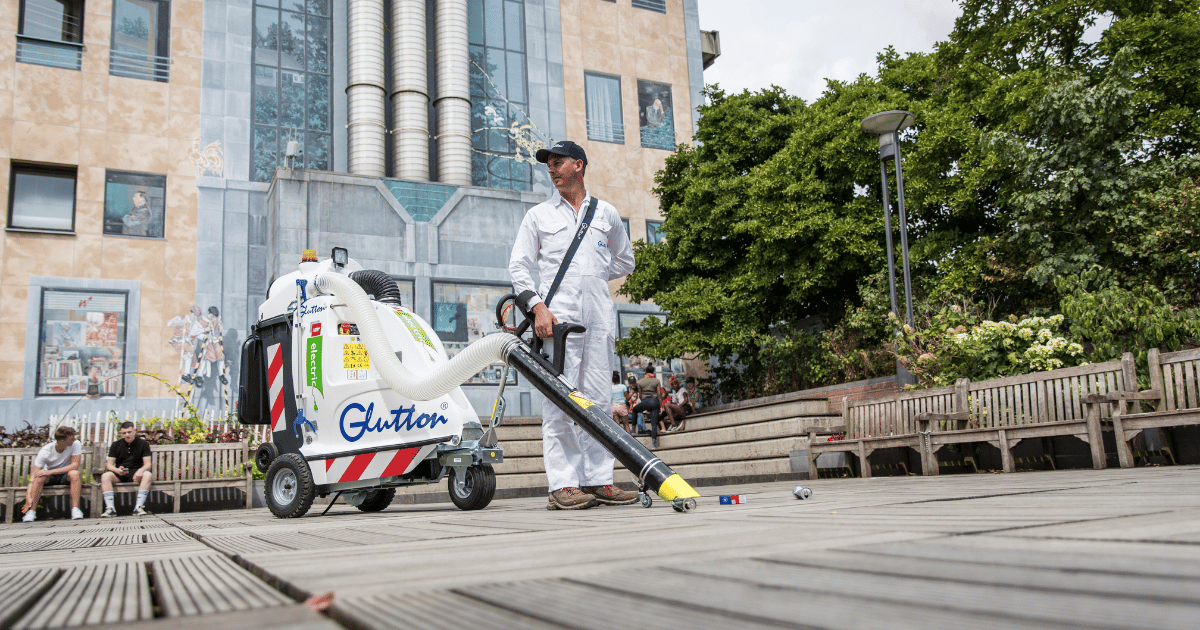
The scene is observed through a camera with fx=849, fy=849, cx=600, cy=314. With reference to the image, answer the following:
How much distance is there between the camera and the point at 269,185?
75.3ft

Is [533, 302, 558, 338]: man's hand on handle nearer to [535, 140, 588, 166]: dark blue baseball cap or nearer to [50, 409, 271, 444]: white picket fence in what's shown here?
[535, 140, 588, 166]: dark blue baseball cap

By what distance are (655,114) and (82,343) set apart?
18.5 meters

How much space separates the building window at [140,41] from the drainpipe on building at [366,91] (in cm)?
484

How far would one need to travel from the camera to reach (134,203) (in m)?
22.0

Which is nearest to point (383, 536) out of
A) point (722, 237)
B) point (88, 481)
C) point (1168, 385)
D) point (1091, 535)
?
point (1091, 535)

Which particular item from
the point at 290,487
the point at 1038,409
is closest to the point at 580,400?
the point at 290,487

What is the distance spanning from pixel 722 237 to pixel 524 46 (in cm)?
1092

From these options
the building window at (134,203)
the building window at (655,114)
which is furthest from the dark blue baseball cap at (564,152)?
the building window at (655,114)

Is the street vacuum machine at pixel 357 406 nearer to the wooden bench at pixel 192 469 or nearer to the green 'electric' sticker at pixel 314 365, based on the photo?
the green 'electric' sticker at pixel 314 365

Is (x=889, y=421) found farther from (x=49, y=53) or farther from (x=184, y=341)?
(x=49, y=53)

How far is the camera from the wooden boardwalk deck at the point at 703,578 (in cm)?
104

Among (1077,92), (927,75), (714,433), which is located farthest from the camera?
(927,75)

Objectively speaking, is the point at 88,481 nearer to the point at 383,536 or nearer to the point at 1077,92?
the point at 383,536

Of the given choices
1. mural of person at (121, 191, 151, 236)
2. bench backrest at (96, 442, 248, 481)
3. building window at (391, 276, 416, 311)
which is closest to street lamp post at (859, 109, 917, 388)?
bench backrest at (96, 442, 248, 481)
